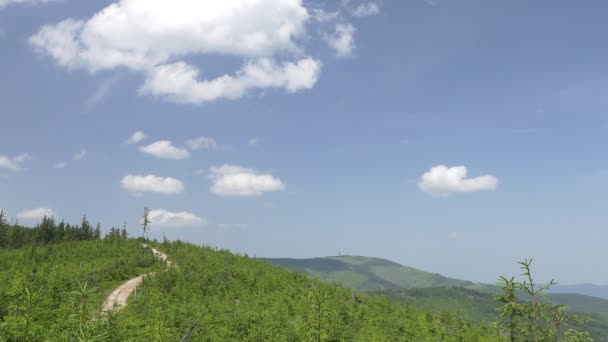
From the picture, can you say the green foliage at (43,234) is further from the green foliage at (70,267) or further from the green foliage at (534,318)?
the green foliage at (534,318)

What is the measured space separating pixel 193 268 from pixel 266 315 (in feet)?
115

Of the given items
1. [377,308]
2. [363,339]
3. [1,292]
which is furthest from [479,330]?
[1,292]

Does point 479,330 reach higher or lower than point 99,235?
lower

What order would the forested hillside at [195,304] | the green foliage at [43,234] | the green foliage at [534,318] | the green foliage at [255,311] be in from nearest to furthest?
the green foliage at [534,318] → the forested hillside at [195,304] → the green foliage at [255,311] → the green foliage at [43,234]

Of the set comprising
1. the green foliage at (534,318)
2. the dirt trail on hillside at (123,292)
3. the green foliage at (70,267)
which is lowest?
the dirt trail on hillside at (123,292)

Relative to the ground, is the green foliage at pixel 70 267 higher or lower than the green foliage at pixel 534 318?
lower

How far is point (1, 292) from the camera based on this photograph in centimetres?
4025

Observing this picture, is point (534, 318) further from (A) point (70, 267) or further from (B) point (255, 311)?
(A) point (70, 267)

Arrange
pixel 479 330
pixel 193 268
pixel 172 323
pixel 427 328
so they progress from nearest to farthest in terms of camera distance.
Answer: pixel 172 323, pixel 427 328, pixel 479 330, pixel 193 268

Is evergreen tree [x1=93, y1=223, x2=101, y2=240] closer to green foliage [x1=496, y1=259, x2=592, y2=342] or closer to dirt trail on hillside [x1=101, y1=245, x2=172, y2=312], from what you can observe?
dirt trail on hillside [x1=101, y1=245, x2=172, y2=312]

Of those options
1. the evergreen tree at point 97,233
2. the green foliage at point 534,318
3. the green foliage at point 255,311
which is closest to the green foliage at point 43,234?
the evergreen tree at point 97,233

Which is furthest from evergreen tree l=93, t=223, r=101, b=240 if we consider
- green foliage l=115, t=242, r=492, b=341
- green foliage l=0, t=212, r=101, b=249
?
green foliage l=115, t=242, r=492, b=341

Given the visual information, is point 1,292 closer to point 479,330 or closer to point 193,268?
point 193,268

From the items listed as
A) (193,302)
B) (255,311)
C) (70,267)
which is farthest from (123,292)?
(255,311)
